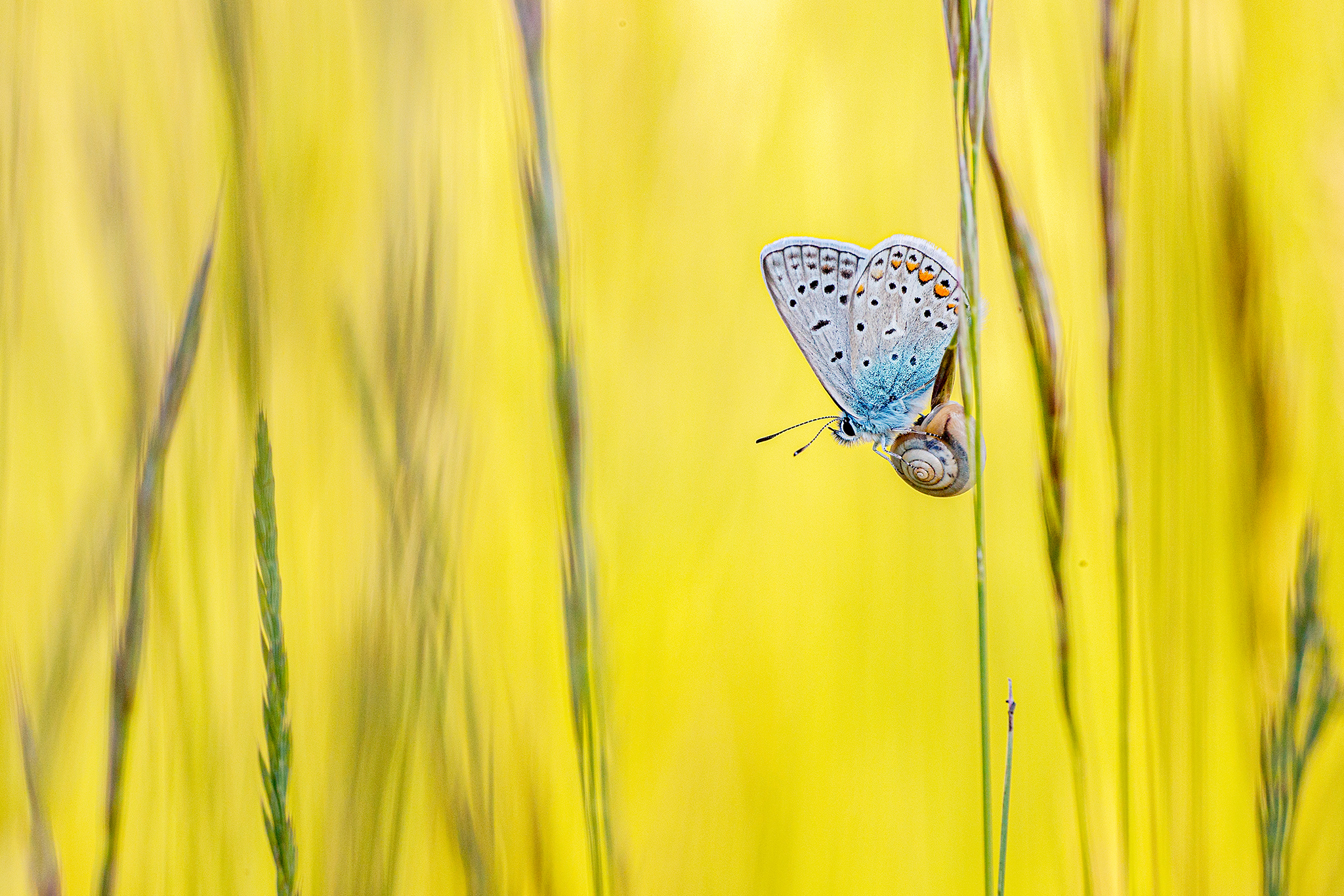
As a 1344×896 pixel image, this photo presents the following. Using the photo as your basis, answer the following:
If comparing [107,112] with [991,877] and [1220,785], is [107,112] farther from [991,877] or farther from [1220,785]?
[1220,785]

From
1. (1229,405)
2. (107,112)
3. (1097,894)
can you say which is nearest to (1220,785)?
(1097,894)

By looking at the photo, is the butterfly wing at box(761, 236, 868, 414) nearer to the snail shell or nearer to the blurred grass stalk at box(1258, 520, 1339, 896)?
the snail shell

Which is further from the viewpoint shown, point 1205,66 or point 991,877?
point 1205,66

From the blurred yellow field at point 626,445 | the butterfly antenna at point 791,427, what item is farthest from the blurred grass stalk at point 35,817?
the butterfly antenna at point 791,427

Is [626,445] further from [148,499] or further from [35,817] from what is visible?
[35,817]

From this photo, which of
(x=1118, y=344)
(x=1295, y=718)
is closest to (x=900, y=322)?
(x=1118, y=344)

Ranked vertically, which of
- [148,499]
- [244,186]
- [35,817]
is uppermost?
[244,186]
